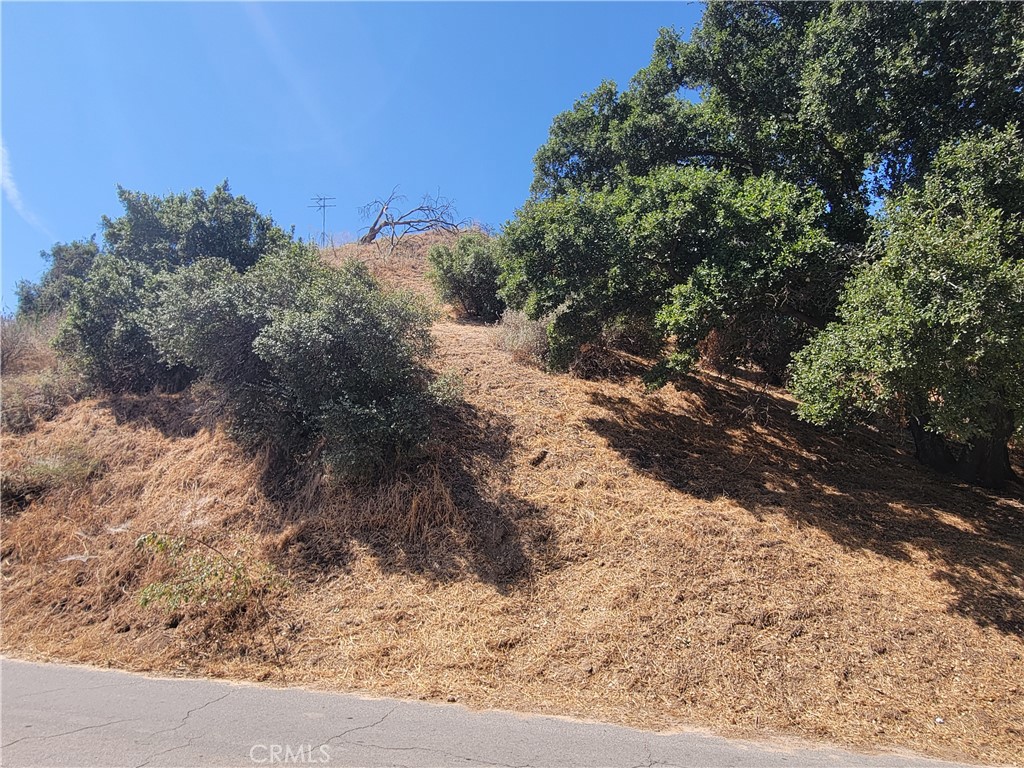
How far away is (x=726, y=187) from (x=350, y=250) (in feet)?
59.8

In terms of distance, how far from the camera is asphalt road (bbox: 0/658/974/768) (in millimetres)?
3723

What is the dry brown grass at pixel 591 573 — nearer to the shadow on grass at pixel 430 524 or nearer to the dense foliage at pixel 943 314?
the shadow on grass at pixel 430 524

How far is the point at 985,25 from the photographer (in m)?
6.64

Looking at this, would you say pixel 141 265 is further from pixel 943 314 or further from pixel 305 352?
pixel 943 314

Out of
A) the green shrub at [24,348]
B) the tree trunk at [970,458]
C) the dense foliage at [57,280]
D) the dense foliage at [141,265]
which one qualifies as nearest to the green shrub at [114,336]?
the dense foliage at [141,265]

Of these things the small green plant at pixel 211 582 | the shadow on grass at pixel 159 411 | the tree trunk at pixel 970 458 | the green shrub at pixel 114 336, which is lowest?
the small green plant at pixel 211 582

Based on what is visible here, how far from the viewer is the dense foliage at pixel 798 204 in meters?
5.56

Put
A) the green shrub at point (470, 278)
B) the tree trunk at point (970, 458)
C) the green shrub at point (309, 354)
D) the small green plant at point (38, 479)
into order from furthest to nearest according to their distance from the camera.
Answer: the green shrub at point (470, 278), the small green plant at point (38, 479), the tree trunk at point (970, 458), the green shrub at point (309, 354)

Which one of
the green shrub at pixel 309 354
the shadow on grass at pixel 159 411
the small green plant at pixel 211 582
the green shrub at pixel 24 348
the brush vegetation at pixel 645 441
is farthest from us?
the green shrub at pixel 24 348

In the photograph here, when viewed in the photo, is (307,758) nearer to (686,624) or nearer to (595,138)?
(686,624)

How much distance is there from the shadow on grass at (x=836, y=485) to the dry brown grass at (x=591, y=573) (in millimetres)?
44

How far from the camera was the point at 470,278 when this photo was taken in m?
15.1

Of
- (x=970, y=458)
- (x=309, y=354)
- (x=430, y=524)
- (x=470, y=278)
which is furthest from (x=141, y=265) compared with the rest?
(x=970, y=458)

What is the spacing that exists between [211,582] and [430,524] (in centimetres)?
265
